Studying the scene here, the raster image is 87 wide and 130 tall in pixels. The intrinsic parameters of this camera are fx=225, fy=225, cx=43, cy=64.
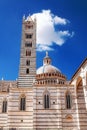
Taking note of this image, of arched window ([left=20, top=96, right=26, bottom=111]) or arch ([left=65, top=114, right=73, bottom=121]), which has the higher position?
arched window ([left=20, top=96, right=26, bottom=111])

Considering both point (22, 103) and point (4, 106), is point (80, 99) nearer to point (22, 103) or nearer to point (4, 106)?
point (22, 103)

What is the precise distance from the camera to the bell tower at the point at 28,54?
41.1 meters

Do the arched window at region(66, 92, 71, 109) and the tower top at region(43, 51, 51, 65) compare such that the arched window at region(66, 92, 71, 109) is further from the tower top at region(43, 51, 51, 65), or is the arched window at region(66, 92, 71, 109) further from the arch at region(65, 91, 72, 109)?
the tower top at region(43, 51, 51, 65)

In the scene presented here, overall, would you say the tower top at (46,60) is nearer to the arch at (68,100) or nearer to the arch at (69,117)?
the arch at (68,100)

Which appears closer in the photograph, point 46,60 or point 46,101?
point 46,101

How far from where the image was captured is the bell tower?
41.1 metres

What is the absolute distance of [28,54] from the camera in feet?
146

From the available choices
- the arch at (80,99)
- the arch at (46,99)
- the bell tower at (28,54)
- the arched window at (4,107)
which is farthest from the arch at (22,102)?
the arch at (80,99)

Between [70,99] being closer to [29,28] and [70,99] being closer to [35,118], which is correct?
[35,118]

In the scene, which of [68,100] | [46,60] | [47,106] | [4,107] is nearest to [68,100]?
[68,100]

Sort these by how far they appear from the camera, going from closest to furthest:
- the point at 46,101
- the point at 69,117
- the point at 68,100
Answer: the point at 69,117, the point at 46,101, the point at 68,100

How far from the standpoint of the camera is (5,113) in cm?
3372

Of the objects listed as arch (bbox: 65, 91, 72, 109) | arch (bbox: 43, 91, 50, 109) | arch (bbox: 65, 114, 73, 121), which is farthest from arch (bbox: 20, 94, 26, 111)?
arch (bbox: 65, 114, 73, 121)

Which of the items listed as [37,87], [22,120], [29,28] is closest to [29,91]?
[37,87]
